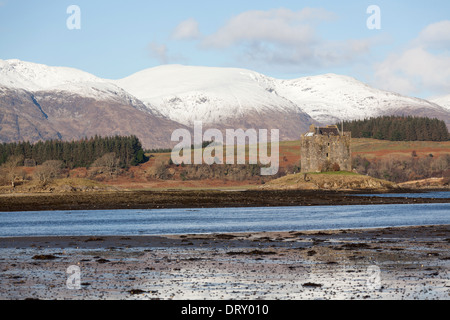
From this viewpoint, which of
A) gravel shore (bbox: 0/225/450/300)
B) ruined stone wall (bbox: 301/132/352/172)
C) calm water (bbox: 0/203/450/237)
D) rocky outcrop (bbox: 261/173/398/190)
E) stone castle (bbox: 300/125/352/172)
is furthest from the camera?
ruined stone wall (bbox: 301/132/352/172)

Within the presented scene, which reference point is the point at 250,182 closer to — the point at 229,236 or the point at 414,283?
the point at 229,236

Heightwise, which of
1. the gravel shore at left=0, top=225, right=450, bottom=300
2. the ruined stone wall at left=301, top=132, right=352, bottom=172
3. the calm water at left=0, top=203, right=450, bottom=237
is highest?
the ruined stone wall at left=301, top=132, right=352, bottom=172

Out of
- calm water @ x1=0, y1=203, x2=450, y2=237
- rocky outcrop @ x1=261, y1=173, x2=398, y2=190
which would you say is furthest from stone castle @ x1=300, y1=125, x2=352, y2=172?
calm water @ x1=0, y1=203, x2=450, y2=237

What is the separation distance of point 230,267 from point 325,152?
4321 inches

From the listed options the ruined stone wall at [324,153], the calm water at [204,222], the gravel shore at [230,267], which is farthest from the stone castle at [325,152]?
the gravel shore at [230,267]

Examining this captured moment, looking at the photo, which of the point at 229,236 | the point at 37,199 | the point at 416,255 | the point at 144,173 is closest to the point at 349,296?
the point at 416,255

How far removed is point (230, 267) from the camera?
30656 millimetres

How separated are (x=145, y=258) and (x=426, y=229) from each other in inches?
934

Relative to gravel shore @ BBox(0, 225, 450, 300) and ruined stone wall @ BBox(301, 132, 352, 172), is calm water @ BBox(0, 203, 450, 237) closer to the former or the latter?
gravel shore @ BBox(0, 225, 450, 300)

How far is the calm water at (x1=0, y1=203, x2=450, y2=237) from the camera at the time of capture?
51.9 meters

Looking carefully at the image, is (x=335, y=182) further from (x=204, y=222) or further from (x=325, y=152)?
(x=204, y=222)

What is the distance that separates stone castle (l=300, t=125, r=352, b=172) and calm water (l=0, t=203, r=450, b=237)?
61.0m

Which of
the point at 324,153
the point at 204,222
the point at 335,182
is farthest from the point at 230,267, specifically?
the point at 324,153
